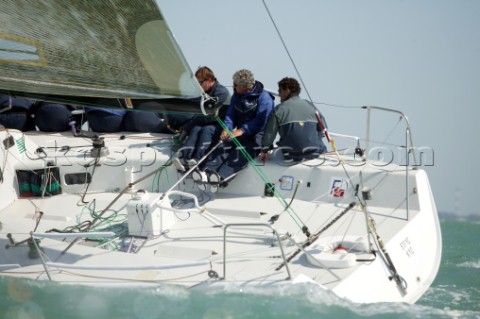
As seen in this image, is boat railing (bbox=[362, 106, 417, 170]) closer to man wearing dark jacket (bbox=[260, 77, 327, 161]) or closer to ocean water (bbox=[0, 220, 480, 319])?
man wearing dark jacket (bbox=[260, 77, 327, 161])

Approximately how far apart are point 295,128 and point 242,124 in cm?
72

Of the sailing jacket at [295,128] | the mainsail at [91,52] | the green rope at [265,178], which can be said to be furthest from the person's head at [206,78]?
the mainsail at [91,52]

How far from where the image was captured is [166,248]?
539 cm

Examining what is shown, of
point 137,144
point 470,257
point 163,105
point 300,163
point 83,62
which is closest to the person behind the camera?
point 83,62

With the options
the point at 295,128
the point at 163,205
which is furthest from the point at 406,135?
the point at 163,205

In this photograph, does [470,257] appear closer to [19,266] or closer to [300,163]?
[300,163]

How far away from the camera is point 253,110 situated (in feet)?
22.0

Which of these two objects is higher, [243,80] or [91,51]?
[91,51]

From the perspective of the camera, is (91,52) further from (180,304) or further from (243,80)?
(180,304)

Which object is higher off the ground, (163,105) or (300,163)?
(163,105)

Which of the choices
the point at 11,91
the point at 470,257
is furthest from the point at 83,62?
the point at 470,257

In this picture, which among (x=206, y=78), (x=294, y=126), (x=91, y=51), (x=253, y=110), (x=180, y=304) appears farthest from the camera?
(x=206, y=78)

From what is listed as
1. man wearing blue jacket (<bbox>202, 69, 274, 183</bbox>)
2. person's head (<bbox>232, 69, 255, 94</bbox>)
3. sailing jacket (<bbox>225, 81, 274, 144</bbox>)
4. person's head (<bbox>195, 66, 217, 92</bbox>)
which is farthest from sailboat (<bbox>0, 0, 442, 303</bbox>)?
person's head (<bbox>195, 66, 217, 92</bbox>)

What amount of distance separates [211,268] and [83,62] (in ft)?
6.87
